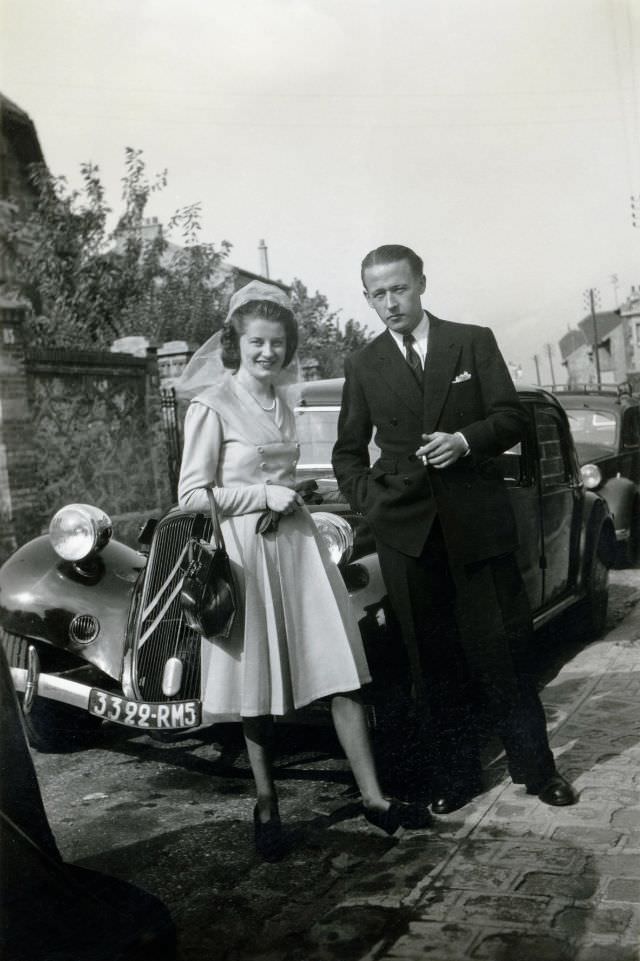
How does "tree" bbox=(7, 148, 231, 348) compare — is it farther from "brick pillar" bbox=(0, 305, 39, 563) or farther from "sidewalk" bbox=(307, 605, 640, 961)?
"sidewalk" bbox=(307, 605, 640, 961)

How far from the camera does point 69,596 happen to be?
365 centimetres

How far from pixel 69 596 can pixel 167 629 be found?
19.1 inches

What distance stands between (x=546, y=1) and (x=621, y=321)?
3.72ft

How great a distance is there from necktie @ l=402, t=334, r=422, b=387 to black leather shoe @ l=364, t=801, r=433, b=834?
128cm

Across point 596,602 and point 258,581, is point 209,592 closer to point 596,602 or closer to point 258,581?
point 258,581

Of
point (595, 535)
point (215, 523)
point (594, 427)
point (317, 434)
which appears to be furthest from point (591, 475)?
point (215, 523)

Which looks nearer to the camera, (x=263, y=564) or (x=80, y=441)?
(x=263, y=564)

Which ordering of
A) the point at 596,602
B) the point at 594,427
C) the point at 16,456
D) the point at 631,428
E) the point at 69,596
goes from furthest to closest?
the point at 631,428
the point at 594,427
the point at 596,602
the point at 69,596
the point at 16,456

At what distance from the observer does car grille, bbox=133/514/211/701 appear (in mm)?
3344

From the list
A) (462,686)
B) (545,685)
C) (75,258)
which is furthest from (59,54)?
(545,685)

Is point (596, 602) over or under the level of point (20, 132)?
under

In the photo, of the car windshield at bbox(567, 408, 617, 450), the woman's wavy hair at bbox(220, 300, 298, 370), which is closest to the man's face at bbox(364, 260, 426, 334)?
the woman's wavy hair at bbox(220, 300, 298, 370)

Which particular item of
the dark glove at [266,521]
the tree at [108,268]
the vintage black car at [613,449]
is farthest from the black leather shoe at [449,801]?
the vintage black car at [613,449]

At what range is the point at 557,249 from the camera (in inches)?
111
